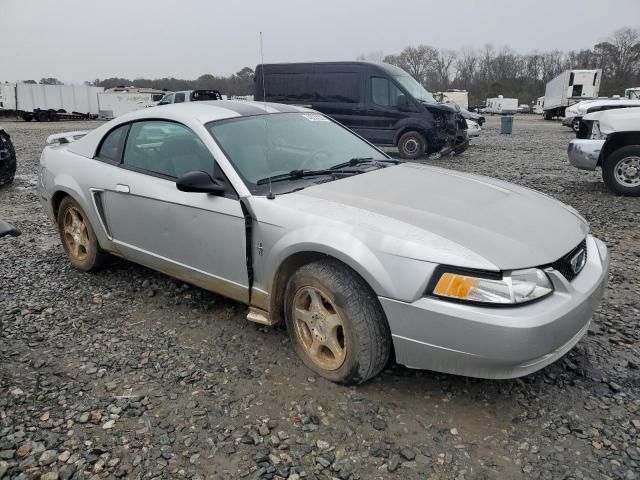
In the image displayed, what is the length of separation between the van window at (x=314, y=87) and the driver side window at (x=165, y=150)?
341 inches

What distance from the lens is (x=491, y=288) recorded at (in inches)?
87.6

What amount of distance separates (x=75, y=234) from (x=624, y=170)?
24.2ft

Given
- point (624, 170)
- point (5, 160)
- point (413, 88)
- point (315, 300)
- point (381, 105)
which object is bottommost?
point (315, 300)

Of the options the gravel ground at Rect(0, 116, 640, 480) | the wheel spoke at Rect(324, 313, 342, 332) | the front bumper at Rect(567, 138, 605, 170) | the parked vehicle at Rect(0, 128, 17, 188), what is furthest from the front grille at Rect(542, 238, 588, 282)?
the parked vehicle at Rect(0, 128, 17, 188)

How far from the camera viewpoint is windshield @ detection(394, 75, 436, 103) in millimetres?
11745

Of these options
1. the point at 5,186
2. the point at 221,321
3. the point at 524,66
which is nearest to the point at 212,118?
the point at 221,321

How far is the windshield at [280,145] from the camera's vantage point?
317cm

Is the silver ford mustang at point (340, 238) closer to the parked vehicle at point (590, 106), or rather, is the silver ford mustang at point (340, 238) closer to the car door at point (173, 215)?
the car door at point (173, 215)

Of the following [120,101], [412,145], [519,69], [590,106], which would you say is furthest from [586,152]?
[519,69]

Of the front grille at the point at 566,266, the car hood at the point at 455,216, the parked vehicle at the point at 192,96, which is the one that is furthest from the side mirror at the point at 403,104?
the parked vehicle at the point at 192,96

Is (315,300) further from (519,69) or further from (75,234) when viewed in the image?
(519,69)

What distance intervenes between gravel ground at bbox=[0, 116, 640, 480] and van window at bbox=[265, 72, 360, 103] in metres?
9.05

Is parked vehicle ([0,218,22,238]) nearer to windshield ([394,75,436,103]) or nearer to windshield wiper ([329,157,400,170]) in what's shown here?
windshield wiper ([329,157,400,170])

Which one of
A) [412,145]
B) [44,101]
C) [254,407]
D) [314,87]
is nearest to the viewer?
[254,407]
